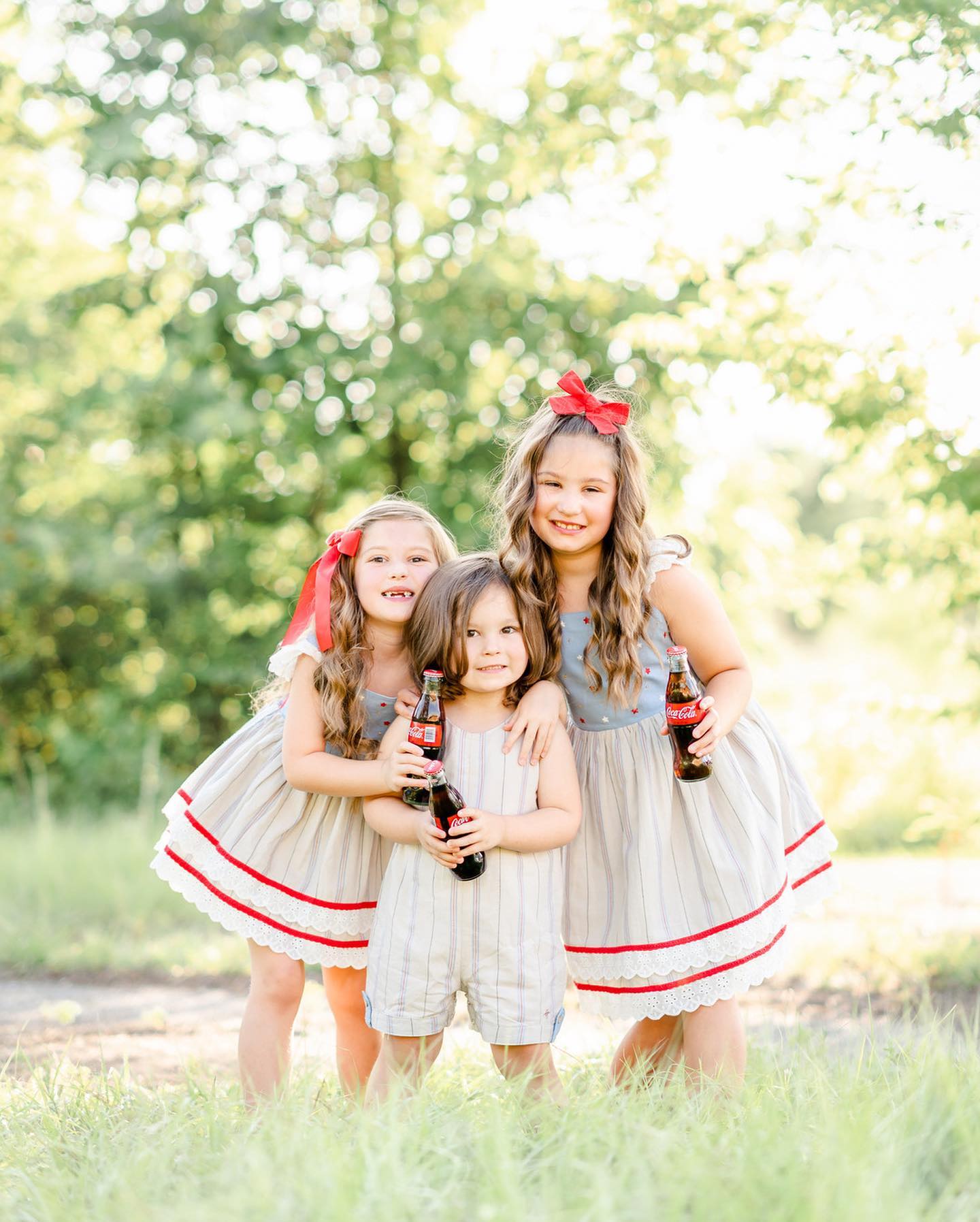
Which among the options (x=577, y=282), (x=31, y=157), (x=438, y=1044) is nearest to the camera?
(x=438, y=1044)

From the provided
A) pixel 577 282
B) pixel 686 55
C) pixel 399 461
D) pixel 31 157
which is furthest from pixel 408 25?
pixel 31 157

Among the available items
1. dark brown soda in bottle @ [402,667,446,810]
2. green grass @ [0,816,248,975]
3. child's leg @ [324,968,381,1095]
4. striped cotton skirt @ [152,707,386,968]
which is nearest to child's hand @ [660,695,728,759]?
dark brown soda in bottle @ [402,667,446,810]

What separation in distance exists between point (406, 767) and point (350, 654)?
425 millimetres

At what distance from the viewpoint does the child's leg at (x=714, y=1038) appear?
3.05m

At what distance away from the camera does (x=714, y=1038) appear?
121 inches

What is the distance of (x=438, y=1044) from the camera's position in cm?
296

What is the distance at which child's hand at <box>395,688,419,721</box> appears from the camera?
9.93ft

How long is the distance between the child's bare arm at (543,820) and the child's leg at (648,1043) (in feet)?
2.31

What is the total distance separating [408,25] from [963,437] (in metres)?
4.71

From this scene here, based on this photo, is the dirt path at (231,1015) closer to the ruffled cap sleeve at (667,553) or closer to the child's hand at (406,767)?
the child's hand at (406,767)

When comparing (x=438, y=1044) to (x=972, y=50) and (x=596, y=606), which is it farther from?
(x=972, y=50)

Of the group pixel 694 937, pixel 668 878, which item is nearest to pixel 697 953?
pixel 694 937

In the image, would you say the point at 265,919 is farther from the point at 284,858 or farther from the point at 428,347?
the point at 428,347

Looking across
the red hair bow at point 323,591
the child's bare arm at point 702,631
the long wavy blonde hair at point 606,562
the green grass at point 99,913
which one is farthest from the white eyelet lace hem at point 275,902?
the green grass at point 99,913
